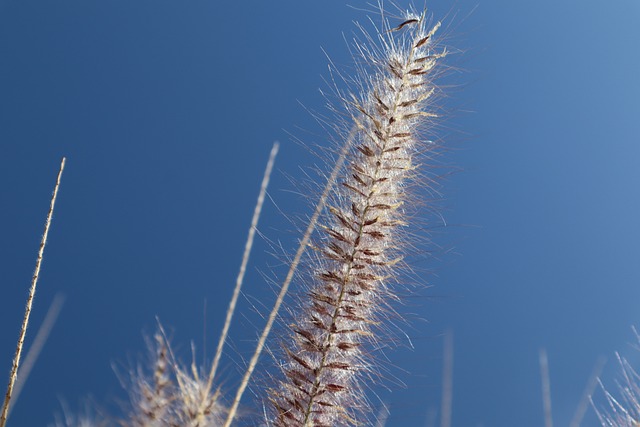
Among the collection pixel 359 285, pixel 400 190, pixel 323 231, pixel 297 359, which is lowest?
pixel 297 359

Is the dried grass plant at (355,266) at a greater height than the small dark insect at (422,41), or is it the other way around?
the small dark insect at (422,41)

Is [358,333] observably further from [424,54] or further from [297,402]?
[424,54]

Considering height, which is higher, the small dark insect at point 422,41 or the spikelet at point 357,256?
the small dark insect at point 422,41

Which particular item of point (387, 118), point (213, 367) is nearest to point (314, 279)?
point (387, 118)

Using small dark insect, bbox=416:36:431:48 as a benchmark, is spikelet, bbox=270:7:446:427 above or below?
below

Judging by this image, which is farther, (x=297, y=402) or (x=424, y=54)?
(x=424, y=54)

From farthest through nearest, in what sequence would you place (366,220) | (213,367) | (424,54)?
1. (424,54)
2. (366,220)
3. (213,367)

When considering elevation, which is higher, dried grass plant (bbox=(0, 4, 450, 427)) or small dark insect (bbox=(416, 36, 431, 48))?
small dark insect (bbox=(416, 36, 431, 48))

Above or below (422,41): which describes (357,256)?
below
